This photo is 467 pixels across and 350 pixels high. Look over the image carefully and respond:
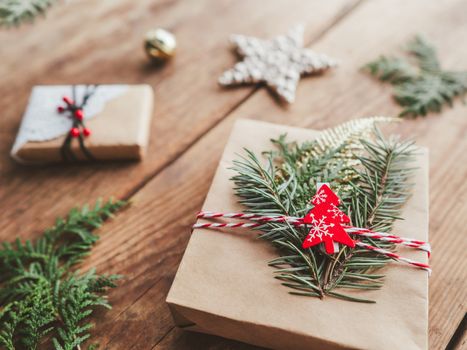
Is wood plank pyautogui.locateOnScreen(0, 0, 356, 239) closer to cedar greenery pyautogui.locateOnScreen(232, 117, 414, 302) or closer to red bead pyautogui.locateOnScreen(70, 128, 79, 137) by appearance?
red bead pyautogui.locateOnScreen(70, 128, 79, 137)

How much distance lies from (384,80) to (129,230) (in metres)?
0.76

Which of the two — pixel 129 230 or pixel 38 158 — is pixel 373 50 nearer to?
pixel 129 230

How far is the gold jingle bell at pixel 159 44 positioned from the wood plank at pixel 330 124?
0.26m

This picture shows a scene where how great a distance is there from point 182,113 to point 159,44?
21 centimetres

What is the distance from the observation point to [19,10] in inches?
53.1

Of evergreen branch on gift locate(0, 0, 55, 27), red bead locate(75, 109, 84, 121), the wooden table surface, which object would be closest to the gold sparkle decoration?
the wooden table surface

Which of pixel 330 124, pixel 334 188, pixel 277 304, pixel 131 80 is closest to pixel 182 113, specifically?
pixel 131 80

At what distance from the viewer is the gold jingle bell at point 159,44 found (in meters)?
1.18

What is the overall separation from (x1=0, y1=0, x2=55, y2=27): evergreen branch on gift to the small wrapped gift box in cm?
40

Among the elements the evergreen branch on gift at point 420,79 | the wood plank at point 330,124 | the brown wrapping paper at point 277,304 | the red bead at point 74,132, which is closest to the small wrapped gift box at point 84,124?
the red bead at point 74,132

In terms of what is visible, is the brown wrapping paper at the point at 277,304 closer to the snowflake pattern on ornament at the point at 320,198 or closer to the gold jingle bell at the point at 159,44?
the snowflake pattern on ornament at the point at 320,198

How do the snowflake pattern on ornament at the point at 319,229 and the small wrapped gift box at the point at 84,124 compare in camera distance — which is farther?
the small wrapped gift box at the point at 84,124

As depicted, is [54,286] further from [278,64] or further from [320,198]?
[278,64]

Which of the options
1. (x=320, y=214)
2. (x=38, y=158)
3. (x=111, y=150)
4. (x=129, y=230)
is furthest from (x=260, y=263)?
(x=38, y=158)
